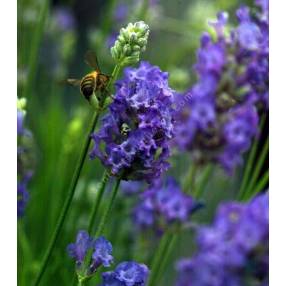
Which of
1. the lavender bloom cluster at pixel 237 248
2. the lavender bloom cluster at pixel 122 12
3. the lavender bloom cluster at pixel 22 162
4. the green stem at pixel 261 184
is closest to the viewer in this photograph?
the lavender bloom cluster at pixel 237 248

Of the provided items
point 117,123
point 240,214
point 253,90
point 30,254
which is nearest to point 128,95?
point 117,123

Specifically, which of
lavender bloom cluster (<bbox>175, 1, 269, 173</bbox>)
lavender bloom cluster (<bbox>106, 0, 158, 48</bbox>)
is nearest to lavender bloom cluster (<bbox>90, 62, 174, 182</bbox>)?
lavender bloom cluster (<bbox>175, 1, 269, 173</bbox>)

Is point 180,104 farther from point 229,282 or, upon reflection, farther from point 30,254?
point 30,254

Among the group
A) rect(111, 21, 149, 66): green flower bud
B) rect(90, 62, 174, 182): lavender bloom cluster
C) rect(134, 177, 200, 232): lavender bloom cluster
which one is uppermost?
rect(111, 21, 149, 66): green flower bud

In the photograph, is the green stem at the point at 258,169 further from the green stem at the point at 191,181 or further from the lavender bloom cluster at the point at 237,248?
the lavender bloom cluster at the point at 237,248

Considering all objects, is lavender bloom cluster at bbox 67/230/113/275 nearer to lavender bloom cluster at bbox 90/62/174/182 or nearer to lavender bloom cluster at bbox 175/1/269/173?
lavender bloom cluster at bbox 90/62/174/182

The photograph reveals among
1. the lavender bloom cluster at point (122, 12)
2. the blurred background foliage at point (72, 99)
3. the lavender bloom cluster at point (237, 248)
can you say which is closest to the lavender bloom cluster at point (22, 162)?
the blurred background foliage at point (72, 99)
